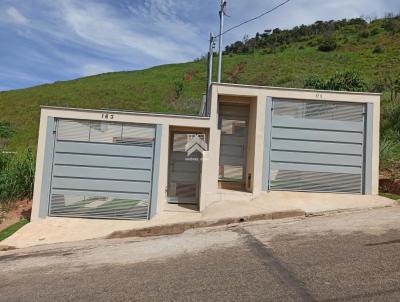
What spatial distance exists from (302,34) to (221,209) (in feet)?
235

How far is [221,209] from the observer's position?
1063 centimetres

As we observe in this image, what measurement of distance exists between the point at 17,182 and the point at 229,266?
10.5 m

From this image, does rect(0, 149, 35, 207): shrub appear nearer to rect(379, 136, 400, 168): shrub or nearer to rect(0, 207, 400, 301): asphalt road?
rect(0, 207, 400, 301): asphalt road

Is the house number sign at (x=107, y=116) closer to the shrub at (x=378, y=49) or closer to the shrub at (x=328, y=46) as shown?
the shrub at (x=378, y=49)

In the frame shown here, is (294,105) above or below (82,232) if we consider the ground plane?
above

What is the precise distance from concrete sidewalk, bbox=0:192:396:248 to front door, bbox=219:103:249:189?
71.5 inches

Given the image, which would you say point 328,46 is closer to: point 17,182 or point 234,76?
point 234,76

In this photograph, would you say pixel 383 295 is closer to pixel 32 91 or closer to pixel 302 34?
pixel 32 91

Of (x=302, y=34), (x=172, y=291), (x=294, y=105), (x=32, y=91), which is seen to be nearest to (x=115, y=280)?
(x=172, y=291)

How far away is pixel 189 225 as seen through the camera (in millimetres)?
9562

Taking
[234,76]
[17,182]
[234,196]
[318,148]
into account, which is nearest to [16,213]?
[17,182]

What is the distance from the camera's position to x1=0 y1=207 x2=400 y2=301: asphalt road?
4.78m

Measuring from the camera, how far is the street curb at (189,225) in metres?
9.54

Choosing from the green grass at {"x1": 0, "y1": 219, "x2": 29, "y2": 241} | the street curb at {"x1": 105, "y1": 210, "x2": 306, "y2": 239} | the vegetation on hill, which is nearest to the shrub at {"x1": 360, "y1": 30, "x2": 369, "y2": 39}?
the vegetation on hill
